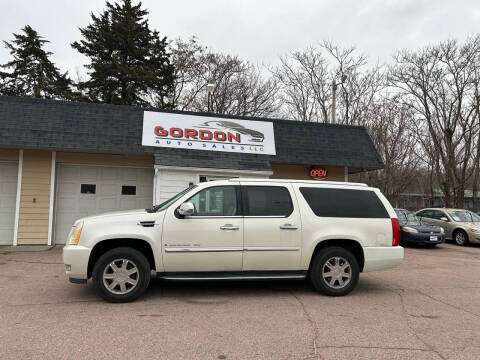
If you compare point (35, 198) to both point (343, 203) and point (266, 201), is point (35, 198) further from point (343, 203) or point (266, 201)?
point (343, 203)

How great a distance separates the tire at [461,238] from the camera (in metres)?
14.8

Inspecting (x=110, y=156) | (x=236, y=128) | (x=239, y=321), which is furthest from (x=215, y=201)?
(x=110, y=156)

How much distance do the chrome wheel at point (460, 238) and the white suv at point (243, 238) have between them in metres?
10.7

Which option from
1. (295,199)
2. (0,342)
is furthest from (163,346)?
(295,199)

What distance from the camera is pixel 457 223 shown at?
50.2ft

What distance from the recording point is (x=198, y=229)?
5.60 metres

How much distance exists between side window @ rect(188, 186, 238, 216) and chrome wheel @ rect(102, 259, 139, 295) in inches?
48.9

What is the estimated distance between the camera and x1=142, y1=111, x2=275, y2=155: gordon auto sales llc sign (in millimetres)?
11508

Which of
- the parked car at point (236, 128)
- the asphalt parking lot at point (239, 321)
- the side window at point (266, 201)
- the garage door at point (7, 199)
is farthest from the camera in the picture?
the parked car at point (236, 128)

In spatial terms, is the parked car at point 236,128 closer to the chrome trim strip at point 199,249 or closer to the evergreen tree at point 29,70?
the chrome trim strip at point 199,249

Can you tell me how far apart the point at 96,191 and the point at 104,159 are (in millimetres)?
1041

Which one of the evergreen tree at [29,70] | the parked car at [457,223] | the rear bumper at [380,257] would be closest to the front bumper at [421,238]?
the parked car at [457,223]

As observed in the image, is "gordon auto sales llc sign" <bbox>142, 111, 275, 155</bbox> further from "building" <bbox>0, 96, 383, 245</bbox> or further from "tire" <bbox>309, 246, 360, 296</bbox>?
"tire" <bbox>309, 246, 360, 296</bbox>

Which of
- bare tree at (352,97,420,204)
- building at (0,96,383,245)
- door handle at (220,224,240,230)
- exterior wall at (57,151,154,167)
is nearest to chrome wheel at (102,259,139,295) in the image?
door handle at (220,224,240,230)
